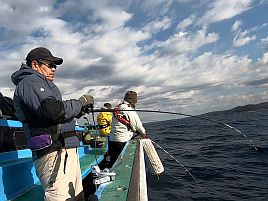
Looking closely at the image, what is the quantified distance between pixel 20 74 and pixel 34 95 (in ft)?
1.29

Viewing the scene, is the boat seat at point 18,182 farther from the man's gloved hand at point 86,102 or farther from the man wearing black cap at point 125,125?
the man wearing black cap at point 125,125

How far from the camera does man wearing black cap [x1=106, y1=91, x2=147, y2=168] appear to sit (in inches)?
270

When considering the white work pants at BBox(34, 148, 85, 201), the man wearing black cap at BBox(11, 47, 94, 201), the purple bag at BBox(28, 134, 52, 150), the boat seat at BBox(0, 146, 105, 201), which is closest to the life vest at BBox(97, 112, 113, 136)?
the boat seat at BBox(0, 146, 105, 201)

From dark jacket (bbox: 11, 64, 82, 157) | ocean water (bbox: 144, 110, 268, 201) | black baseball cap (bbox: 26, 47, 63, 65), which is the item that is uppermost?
black baseball cap (bbox: 26, 47, 63, 65)

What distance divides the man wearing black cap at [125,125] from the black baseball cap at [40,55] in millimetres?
3646

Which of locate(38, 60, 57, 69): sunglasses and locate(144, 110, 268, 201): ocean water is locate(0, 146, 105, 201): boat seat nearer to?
locate(38, 60, 57, 69): sunglasses

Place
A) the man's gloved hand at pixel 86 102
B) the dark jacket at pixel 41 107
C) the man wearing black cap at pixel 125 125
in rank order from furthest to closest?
the man wearing black cap at pixel 125 125 → the man's gloved hand at pixel 86 102 → the dark jacket at pixel 41 107

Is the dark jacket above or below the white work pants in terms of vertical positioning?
above

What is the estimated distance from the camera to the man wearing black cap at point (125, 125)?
686 cm

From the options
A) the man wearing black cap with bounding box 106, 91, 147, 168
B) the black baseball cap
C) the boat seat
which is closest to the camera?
the black baseball cap

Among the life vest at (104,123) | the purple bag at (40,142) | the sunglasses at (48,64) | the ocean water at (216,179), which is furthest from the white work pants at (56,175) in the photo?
the life vest at (104,123)

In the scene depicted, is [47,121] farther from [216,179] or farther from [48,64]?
[216,179]

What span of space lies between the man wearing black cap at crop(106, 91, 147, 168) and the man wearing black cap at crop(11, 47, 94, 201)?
361 cm

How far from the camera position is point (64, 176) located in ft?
9.48
